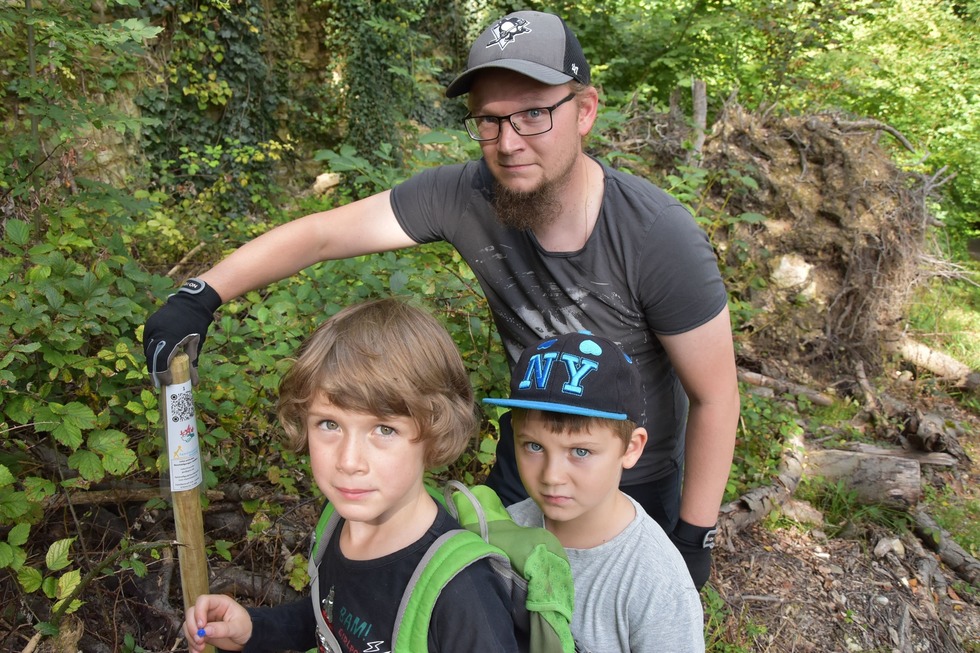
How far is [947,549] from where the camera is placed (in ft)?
14.4

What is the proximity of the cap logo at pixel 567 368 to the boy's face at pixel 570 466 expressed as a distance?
91 millimetres

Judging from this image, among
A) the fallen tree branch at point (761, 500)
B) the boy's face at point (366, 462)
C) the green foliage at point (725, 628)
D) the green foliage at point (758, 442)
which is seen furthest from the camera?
the green foliage at point (758, 442)

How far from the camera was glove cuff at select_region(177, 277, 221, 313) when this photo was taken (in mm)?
2096

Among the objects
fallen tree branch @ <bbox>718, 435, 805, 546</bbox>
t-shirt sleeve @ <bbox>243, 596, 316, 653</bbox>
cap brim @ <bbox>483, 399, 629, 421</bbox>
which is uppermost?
cap brim @ <bbox>483, 399, 629, 421</bbox>

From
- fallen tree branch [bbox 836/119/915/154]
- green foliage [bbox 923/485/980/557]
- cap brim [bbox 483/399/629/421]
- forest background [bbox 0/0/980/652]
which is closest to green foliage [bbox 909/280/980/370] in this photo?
forest background [bbox 0/0/980/652]

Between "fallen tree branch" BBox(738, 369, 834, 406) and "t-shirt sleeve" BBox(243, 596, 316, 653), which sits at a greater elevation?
"t-shirt sleeve" BBox(243, 596, 316, 653)

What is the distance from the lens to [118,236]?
2.77 meters

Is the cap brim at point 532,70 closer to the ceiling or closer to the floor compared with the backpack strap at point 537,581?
closer to the ceiling

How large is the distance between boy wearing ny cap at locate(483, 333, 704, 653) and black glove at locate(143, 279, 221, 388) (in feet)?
3.00

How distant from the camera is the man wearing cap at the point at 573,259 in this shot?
2.15 m

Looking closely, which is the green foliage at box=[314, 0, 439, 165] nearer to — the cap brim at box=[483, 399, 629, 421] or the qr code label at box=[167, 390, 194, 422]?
the qr code label at box=[167, 390, 194, 422]

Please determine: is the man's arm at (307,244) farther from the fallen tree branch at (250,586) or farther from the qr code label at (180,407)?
the fallen tree branch at (250,586)

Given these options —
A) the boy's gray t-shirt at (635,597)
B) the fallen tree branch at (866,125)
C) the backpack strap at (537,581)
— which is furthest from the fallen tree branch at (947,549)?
the fallen tree branch at (866,125)

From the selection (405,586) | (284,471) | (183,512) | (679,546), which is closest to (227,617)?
(183,512)
